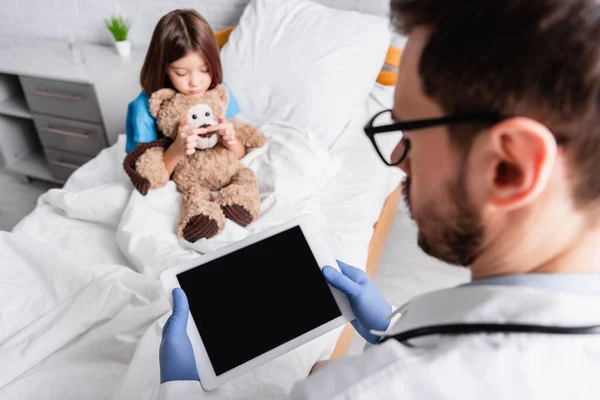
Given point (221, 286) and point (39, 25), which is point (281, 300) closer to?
point (221, 286)

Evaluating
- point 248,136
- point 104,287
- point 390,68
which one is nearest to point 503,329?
point 104,287

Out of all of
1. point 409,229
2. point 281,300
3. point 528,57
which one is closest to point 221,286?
point 281,300

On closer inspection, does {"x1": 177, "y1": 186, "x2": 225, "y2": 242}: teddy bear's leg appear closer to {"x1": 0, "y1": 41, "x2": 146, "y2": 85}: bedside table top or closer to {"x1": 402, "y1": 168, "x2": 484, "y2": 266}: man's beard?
{"x1": 402, "y1": 168, "x2": 484, "y2": 266}: man's beard

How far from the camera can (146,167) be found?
1.25 m

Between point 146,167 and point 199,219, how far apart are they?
0.79ft

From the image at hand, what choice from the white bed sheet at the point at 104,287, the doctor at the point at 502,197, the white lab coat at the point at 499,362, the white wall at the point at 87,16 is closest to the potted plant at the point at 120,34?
the white wall at the point at 87,16

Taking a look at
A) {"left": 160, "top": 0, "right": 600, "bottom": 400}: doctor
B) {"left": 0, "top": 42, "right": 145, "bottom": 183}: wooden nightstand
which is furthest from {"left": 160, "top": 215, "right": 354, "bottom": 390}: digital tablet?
{"left": 0, "top": 42, "right": 145, "bottom": 183}: wooden nightstand

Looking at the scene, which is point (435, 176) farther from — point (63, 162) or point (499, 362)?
point (63, 162)

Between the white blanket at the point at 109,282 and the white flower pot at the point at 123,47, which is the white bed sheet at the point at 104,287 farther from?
the white flower pot at the point at 123,47

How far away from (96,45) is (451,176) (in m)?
2.28

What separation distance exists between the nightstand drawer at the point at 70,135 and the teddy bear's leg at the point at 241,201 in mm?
993

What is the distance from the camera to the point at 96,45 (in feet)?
7.55

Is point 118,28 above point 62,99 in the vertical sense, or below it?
above

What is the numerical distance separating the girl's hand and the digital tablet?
0.48 m
